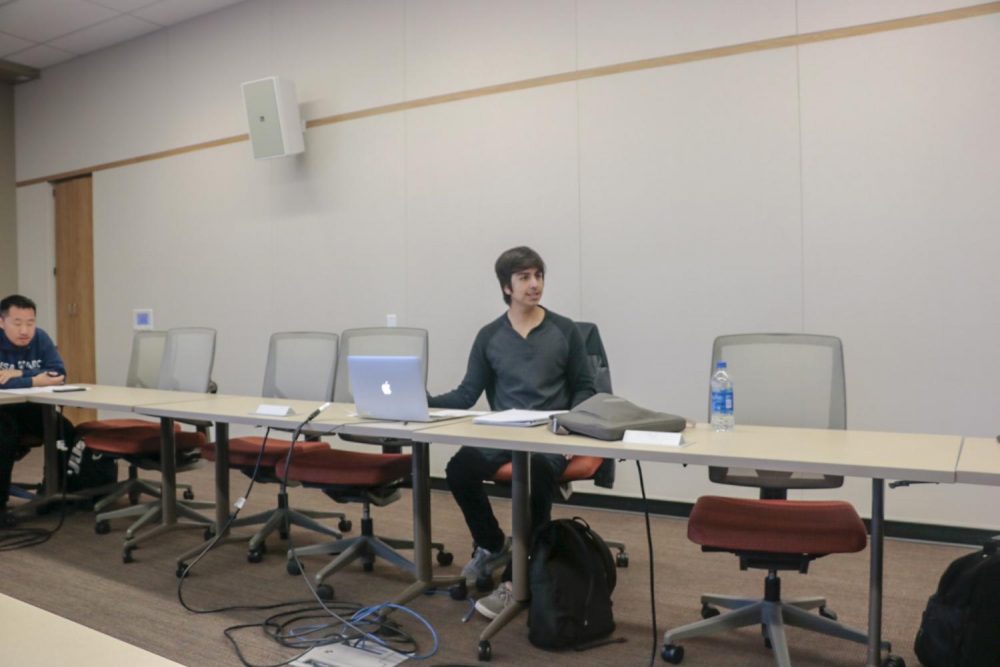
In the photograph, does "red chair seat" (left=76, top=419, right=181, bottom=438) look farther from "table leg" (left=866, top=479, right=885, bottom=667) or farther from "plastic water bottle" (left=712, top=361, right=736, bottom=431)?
"table leg" (left=866, top=479, right=885, bottom=667)

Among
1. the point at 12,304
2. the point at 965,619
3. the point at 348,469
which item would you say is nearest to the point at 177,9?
the point at 12,304

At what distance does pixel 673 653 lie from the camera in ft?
7.23

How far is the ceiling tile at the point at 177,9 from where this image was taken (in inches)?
217

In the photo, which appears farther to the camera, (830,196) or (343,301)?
(343,301)

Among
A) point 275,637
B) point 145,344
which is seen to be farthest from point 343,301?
point 275,637

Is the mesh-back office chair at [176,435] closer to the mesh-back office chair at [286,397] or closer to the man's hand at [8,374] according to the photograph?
the mesh-back office chair at [286,397]

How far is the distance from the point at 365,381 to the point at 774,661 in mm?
1500

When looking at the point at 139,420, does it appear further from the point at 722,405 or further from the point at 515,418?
the point at 722,405

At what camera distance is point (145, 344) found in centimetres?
435

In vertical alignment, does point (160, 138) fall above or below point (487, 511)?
above

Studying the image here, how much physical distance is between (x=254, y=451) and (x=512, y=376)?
1313 millimetres

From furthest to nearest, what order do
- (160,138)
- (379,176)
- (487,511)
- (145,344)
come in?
(160,138)
(379,176)
(145,344)
(487,511)

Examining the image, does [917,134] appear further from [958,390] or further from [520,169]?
[520,169]

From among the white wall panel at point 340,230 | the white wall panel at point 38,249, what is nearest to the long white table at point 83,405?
the white wall panel at point 340,230
